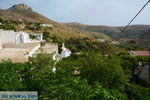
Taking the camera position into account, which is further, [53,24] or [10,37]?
[53,24]

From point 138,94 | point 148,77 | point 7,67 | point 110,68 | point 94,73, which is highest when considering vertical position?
point 7,67

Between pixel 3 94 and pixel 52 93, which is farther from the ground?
pixel 52 93

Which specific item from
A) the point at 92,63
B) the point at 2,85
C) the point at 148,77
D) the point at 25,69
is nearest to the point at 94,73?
the point at 92,63

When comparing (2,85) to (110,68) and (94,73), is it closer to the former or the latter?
(94,73)

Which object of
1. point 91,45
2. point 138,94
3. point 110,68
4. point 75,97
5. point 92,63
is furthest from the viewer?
point 91,45

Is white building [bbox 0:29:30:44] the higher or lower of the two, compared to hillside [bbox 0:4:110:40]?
lower

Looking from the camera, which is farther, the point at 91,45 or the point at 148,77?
the point at 91,45

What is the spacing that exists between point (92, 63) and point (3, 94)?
718 centimetres

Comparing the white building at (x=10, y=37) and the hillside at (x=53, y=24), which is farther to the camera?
the hillside at (x=53, y=24)

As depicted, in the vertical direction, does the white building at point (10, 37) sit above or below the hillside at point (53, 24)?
below

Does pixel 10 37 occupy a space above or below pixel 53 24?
below

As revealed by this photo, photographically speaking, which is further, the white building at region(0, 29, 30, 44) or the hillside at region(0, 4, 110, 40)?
the hillside at region(0, 4, 110, 40)

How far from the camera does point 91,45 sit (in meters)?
55.2

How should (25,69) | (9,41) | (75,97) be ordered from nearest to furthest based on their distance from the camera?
(75,97) < (25,69) < (9,41)
